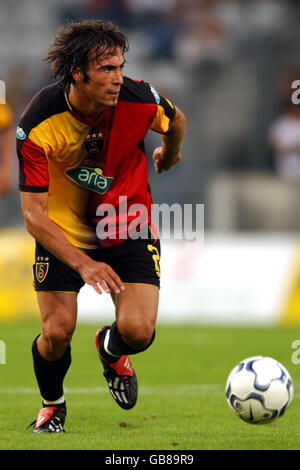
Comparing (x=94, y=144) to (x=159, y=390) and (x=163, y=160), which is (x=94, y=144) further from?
(x=159, y=390)

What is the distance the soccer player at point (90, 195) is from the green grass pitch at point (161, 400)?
0.30 m

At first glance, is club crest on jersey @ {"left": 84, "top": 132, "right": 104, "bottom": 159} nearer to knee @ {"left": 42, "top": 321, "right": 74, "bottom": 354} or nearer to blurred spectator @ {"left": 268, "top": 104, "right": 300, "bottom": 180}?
knee @ {"left": 42, "top": 321, "right": 74, "bottom": 354}

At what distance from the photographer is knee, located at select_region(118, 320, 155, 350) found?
5.34 m

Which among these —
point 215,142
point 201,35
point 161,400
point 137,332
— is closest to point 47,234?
→ point 137,332

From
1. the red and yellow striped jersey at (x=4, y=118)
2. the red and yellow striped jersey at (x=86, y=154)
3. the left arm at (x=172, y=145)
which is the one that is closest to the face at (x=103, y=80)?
the red and yellow striped jersey at (x=86, y=154)

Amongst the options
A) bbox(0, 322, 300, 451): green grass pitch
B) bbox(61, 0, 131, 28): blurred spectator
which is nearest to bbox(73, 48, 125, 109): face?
bbox(0, 322, 300, 451): green grass pitch

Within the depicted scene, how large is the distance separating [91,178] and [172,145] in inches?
29.2

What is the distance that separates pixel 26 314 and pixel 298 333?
12.8 ft

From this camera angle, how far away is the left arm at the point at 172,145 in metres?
5.71

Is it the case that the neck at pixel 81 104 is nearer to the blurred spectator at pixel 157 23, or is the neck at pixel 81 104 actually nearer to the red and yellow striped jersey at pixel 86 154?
the red and yellow striped jersey at pixel 86 154

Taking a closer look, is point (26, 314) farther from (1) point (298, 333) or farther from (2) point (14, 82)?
(2) point (14, 82)

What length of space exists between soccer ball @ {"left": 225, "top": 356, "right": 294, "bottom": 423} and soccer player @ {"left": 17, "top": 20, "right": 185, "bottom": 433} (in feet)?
2.11

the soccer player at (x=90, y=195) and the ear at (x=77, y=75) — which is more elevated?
the ear at (x=77, y=75)

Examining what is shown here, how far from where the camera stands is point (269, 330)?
1116cm
